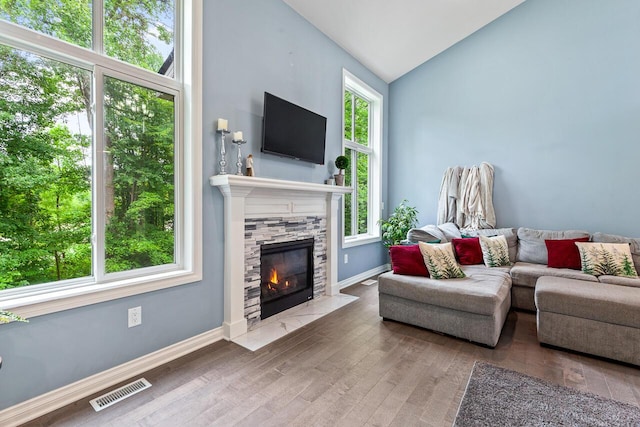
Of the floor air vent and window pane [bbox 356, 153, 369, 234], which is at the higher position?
window pane [bbox 356, 153, 369, 234]

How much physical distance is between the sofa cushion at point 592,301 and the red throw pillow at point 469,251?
1.09 meters

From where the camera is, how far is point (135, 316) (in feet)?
6.88

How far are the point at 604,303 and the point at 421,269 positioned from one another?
4.49 ft

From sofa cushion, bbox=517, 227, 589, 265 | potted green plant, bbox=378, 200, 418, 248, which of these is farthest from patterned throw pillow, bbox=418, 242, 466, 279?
potted green plant, bbox=378, 200, 418, 248

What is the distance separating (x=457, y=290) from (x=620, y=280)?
169 centimetres

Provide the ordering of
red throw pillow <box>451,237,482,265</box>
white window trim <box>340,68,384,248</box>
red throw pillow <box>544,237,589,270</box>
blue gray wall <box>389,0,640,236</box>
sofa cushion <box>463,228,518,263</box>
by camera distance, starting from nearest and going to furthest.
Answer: red throw pillow <box>544,237,589,270</box> → blue gray wall <box>389,0,640,236</box> → red throw pillow <box>451,237,482,265</box> → sofa cushion <box>463,228,518,263</box> → white window trim <box>340,68,384,248</box>

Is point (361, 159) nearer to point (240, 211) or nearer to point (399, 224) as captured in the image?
point (399, 224)

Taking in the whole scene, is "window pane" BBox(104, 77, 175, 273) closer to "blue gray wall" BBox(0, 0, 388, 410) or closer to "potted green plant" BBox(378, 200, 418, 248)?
"blue gray wall" BBox(0, 0, 388, 410)

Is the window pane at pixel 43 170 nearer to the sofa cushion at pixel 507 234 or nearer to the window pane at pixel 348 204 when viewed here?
the window pane at pixel 348 204

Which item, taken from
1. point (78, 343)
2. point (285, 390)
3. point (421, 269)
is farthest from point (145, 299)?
point (421, 269)

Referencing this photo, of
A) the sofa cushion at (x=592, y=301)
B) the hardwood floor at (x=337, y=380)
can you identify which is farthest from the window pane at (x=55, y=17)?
the sofa cushion at (x=592, y=301)

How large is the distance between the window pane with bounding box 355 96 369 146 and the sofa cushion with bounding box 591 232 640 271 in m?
3.26

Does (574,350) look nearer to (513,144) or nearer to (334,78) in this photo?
(513,144)

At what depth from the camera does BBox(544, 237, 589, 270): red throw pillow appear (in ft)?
11.0
